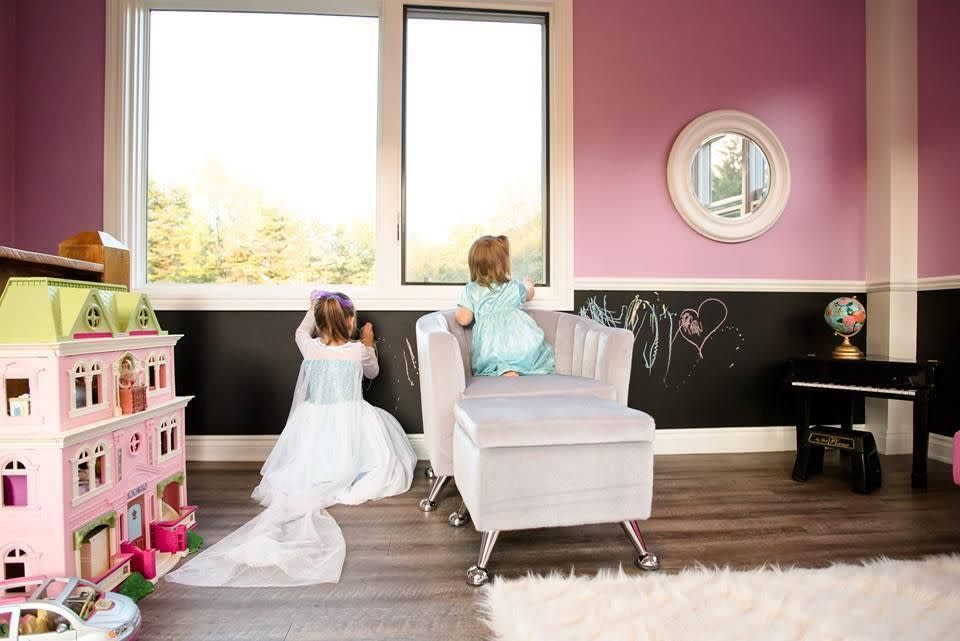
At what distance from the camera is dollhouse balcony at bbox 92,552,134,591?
1733mm

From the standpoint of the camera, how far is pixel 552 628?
1562 millimetres

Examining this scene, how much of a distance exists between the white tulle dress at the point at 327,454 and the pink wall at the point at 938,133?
3.51 metres

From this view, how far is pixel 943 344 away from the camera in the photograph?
350cm

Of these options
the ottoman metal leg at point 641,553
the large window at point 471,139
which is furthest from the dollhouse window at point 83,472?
the large window at point 471,139

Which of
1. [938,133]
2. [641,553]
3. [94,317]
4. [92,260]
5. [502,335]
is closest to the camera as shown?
[94,317]

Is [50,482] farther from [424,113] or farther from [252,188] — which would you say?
[424,113]

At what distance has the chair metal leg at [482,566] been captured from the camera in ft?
6.16

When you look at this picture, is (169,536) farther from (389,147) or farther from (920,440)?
(920,440)

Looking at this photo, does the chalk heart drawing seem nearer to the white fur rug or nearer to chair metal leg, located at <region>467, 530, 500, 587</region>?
the white fur rug

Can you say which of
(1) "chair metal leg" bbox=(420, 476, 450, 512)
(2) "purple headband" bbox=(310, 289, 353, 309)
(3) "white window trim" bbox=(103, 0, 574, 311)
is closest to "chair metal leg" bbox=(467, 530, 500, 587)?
(1) "chair metal leg" bbox=(420, 476, 450, 512)

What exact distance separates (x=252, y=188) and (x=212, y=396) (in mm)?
1361

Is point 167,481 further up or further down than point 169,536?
further up

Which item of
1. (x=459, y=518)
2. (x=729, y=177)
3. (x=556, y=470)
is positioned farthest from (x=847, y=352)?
(x=459, y=518)

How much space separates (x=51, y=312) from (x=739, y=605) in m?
2.22
